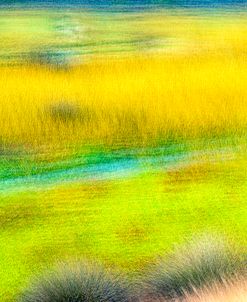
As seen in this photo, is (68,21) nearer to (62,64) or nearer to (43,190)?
(62,64)

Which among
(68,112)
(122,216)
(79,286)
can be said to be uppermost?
(68,112)

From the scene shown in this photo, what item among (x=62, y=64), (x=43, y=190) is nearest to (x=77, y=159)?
(x=43, y=190)

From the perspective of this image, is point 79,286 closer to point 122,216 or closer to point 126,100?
point 122,216

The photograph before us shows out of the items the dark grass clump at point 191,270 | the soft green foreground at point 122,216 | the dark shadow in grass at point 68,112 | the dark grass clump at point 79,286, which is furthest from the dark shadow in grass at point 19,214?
the dark grass clump at point 191,270

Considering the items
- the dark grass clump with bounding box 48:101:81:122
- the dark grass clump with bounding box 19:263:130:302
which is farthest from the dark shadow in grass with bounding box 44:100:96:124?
the dark grass clump with bounding box 19:263:130:302

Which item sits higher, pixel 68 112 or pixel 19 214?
pixel 68 112

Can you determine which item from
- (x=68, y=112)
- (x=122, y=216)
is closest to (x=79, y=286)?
(x=122, y=216)
